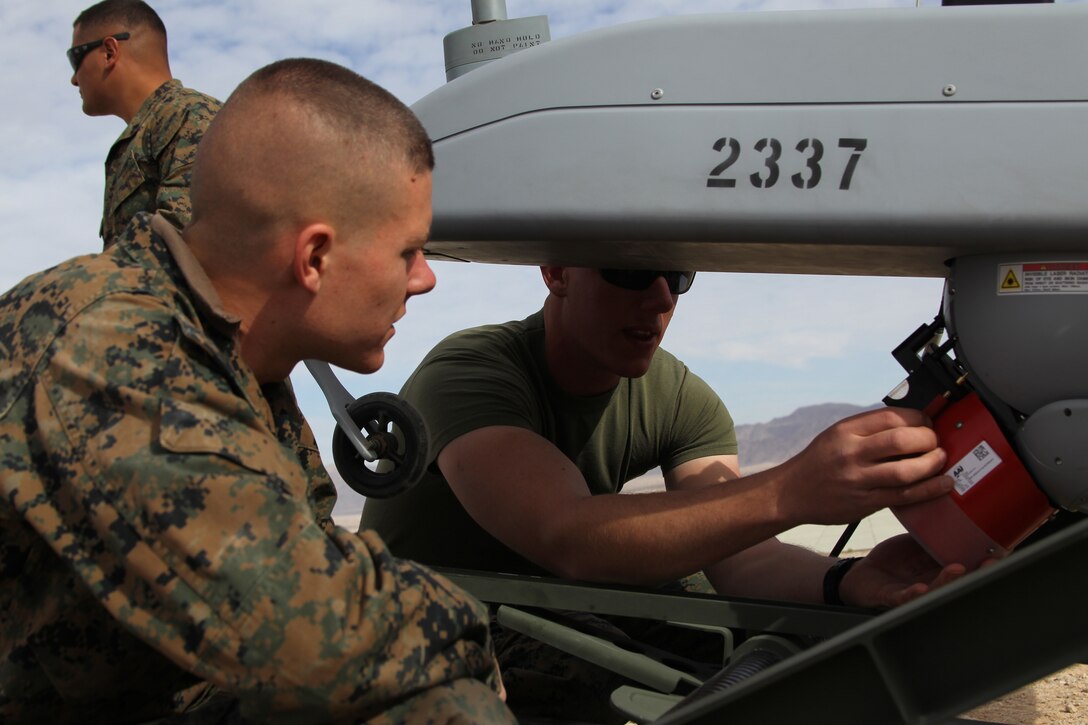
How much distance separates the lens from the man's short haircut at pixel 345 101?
148cm

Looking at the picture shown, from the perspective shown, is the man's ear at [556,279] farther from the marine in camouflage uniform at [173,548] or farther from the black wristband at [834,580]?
the marine in camouflage uniform at [173,548]

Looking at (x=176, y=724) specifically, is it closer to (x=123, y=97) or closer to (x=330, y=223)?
(x=330, y=223)

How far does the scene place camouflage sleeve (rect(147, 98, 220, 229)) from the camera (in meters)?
3.41

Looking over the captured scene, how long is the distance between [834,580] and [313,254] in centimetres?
121

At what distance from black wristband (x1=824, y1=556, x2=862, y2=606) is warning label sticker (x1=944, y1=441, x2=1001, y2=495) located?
0.52 metres

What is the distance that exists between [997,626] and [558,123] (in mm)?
909

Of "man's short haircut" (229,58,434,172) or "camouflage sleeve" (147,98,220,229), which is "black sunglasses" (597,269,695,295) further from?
"camouflage sleeve" (147,98,220,229)

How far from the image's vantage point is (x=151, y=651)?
1.44 meters

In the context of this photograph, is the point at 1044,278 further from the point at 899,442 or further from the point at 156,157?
the point at 156,157

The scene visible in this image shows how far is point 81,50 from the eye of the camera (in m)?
3.89

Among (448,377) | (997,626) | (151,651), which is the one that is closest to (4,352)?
(151,651)

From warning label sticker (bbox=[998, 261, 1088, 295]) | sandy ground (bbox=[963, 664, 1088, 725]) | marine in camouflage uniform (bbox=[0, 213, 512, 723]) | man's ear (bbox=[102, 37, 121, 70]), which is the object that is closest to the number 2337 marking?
warning label sticker (bbox=[998, 261, 1088, 295])

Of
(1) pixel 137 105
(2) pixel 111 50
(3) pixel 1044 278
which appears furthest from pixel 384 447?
(2) pixel 111 50

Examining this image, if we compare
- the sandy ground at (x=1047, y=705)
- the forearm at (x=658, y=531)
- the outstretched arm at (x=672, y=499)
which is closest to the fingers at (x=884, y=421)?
the outstretched arm at (x=672, y=499)
